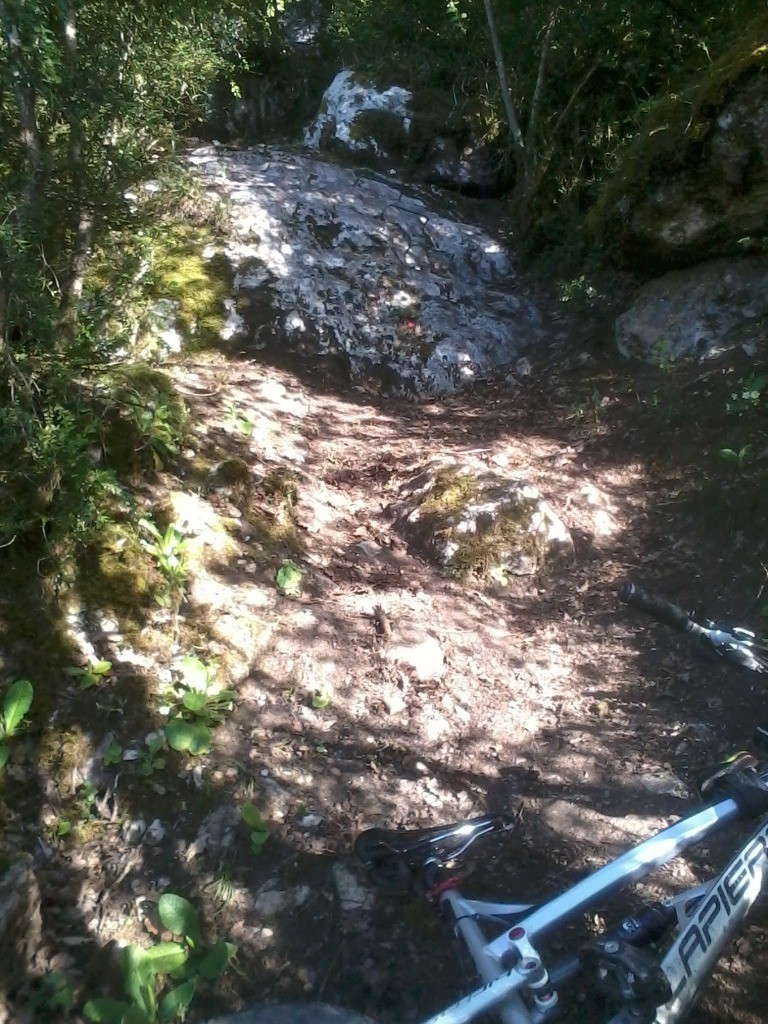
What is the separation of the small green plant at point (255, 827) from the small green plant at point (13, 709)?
0.85m

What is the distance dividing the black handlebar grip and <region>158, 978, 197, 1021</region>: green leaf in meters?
1.72

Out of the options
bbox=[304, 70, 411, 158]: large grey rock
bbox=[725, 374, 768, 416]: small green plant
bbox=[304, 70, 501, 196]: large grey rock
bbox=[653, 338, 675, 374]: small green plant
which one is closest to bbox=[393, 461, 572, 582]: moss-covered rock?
bbox=[725, 374, 768, 416]: small green plant

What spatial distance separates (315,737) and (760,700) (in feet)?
6.31

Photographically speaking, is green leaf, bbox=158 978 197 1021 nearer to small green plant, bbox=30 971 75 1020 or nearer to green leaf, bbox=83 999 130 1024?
green leaf, bbox=83 999 130 1024

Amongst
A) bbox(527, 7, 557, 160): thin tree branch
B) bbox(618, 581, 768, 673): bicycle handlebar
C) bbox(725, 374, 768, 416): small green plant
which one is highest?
bbox(527, 7, 557, 160): thin tree branch

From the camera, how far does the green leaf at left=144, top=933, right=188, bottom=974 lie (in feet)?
7.86

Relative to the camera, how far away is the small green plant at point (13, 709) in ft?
9.21

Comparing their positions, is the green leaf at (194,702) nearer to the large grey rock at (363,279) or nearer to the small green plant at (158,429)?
the small green plant at (158,429)

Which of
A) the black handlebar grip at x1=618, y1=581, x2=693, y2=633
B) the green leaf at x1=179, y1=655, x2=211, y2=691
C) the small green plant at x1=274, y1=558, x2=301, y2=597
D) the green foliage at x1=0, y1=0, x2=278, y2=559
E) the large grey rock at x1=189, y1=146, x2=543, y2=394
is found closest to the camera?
the black handlebar grip at x1=618, y1=581, x2=693, y2=633

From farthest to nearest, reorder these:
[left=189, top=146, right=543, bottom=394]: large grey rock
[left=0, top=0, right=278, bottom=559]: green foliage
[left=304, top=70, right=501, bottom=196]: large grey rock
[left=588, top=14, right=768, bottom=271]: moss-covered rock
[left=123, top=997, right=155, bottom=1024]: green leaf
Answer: [left=304, top=70, right=501, bottom=196]: large grey rock → [left=189, top=146, right=543, bottom=394]: large grey rock → [left=588, top=14, right=768, bottom=271]: moss-covered rock → [left=0, top=0, right=278, bottom=559]: green foliage → [left=123, top=997, right=155, bottom=1024]: green leaf

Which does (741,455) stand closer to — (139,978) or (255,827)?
(255,827)

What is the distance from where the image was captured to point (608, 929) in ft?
7.29

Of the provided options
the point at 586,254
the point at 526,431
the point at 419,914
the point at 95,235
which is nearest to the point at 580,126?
the point at 586,254

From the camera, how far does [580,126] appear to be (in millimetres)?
7855
